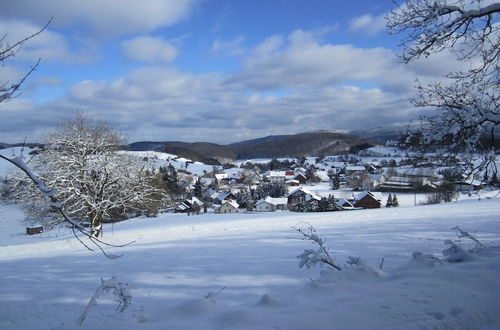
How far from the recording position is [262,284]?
6.39 metres

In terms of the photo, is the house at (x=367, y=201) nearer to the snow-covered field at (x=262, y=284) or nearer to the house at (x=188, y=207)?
the house at (x=188, y=207)

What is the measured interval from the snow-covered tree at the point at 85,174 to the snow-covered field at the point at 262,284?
229cm

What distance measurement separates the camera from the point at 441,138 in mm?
5379

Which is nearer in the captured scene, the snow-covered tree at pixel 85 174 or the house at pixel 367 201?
the snow-covered tree at pixel 85 174

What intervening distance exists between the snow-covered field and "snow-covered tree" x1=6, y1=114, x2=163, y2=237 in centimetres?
229

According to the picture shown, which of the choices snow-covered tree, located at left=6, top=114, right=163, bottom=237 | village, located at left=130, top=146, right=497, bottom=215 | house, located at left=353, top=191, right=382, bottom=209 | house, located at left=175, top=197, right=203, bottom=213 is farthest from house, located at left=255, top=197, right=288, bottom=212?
snow-covered tree, located at left=6, top=114, right=163, bottom=237

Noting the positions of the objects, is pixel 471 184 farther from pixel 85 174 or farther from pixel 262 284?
pixel 85 174

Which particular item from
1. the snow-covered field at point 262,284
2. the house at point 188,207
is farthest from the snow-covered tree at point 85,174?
the house at point 188,207

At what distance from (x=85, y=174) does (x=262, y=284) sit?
41.4 feet

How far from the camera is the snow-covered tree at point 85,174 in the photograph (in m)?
15.3

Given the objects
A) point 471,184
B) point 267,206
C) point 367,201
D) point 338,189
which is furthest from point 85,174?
point 338,189

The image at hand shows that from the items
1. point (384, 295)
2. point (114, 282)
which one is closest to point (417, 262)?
point (384, 295)

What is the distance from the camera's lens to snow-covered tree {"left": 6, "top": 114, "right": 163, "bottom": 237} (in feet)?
50.2

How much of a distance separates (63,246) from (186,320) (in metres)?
12.9
